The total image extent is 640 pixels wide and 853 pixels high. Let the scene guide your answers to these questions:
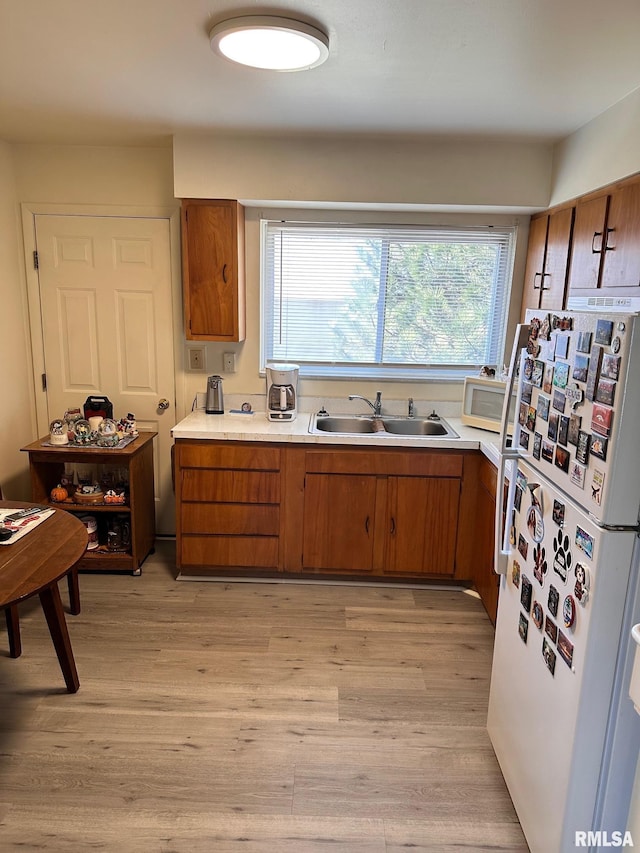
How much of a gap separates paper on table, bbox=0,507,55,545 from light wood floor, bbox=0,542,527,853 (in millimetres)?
695

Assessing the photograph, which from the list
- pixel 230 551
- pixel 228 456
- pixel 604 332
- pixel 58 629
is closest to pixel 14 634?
pixel 58 629

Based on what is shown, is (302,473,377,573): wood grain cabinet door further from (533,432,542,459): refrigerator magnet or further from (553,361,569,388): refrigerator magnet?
(553,361,569,388): refrigerator magnet

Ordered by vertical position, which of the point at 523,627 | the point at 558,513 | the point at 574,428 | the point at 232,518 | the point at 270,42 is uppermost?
the point at 270,42

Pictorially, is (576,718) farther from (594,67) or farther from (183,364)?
(183,364)

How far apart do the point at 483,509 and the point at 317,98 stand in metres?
2.11

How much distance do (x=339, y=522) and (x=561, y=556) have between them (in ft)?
5.71

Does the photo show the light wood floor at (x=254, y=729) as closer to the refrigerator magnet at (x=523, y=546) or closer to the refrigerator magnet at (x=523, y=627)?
the refrigerator magnet at (x=523, y=627)

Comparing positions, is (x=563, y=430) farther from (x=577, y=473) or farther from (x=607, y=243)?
(x=607, y=243)

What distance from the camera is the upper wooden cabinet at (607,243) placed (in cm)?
218

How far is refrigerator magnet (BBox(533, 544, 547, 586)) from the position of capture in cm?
164

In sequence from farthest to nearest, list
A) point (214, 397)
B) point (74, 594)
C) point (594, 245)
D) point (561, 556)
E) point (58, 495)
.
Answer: point (214, 397) → point (58, 495) → point (74, 594) → point (594, 245) → point (561, 556)

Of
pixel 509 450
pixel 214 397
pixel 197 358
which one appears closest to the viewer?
pixel 509 450

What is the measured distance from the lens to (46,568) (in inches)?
75.2

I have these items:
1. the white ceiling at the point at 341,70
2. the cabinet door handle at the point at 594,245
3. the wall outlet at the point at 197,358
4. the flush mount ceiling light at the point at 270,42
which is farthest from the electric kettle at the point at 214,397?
the cabinet door handle at the point at 594,245
